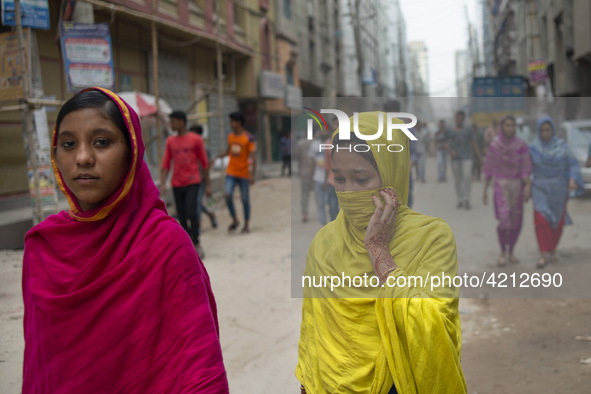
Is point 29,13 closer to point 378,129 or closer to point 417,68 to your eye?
point 378,129

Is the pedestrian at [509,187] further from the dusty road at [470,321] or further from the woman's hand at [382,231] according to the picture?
the woman's hand at [382,231]

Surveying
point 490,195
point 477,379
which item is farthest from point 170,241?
point 490,195

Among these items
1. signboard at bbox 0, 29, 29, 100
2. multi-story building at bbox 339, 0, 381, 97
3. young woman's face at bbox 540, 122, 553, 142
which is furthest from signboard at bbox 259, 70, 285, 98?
young woman's face at bbox 540, 122, 553, 142

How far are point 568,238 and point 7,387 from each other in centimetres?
543

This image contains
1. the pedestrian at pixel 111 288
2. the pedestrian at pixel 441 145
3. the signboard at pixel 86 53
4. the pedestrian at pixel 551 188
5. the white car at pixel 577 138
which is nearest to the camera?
the pedestrian at pixel 111 288

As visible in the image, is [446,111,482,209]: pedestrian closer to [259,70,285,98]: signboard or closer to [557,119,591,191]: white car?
[557,119,591,191]: white car

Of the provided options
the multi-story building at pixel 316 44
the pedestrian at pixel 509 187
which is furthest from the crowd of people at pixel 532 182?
the multi-story building at pixel 316 44

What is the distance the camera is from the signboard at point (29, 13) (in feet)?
19.0

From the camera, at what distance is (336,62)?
38.1 metres

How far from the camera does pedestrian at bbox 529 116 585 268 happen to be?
5492 mm

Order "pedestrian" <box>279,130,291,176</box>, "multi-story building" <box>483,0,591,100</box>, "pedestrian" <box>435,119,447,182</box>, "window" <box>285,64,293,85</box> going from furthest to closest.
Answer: "window" <box>285,64,293,85</box>
"pedestrian" <box>279,130,291,176</box>
"multi-story building" <box>483,0,591,100</box>
"pedestrian" <box>435,119,447,182</box>

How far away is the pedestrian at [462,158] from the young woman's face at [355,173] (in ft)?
2.18

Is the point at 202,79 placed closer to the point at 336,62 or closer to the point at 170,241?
the point at 170,241

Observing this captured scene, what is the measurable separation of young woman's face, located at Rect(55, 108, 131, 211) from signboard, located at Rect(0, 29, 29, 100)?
182 inches
